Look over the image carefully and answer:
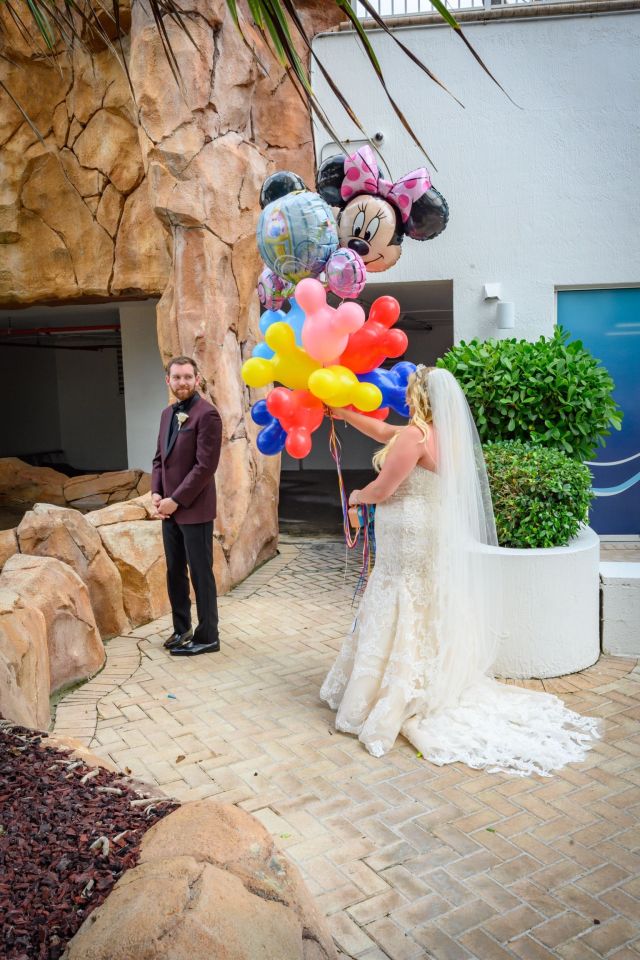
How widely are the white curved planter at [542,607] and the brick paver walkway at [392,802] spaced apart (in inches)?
6.6

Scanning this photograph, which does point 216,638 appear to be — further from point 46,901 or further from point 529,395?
point 46,901

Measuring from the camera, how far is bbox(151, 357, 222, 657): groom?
510 centimetres

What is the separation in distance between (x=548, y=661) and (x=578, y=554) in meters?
0.65

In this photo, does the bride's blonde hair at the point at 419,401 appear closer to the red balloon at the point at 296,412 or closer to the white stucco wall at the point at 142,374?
the red balloon at the point at 296,412

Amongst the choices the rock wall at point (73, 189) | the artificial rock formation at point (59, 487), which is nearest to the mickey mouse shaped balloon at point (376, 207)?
the rock wall at point (73, 189)

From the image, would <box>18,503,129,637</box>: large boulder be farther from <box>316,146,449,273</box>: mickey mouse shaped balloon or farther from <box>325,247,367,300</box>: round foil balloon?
<box>316,146,449,273</box>: mickey mouse shaped balloon

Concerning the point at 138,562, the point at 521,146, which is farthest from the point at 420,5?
the point at 138,562

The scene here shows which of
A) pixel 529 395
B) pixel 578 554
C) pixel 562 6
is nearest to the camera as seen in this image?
pixel 578 554

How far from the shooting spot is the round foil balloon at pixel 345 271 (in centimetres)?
406

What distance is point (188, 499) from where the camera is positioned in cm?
509

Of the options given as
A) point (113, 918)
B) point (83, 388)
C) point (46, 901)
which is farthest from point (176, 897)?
point (83, 388)

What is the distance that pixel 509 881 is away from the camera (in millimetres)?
2777

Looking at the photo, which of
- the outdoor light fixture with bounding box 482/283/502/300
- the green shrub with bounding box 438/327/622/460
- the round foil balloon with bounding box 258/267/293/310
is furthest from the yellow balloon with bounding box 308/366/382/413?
the outdoor light fixture with bounding box 482/283/502/300

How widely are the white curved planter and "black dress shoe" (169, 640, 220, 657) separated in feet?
6.08
